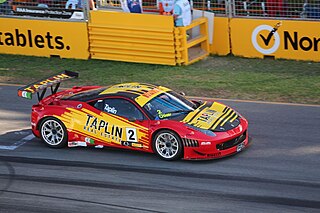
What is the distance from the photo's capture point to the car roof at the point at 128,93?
1332 centimetres

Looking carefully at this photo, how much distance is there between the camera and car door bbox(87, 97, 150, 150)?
42.6ft

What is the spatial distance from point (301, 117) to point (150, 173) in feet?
14.4

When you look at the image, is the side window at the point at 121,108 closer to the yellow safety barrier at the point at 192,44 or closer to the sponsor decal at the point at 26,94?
the sponsor decal at the point at 26,94

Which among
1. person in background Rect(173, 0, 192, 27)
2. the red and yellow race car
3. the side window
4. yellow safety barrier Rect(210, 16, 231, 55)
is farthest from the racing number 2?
yellow safety barrier Rect(210, 16, 231, 55)

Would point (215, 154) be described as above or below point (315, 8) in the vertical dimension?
below

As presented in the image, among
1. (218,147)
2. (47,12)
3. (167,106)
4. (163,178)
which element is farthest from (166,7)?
(163,178)

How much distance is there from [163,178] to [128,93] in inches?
79.6

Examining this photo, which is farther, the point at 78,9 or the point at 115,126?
the point at 78,9

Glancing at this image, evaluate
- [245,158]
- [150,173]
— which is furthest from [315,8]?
[150,173]

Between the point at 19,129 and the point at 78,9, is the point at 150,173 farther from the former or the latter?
the point at 78,9

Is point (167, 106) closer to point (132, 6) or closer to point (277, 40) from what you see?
point (132, 6)

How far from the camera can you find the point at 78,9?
68.6ft

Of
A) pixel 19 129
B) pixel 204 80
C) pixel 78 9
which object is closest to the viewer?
pixel 19 129

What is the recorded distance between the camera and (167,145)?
42.0 feet
